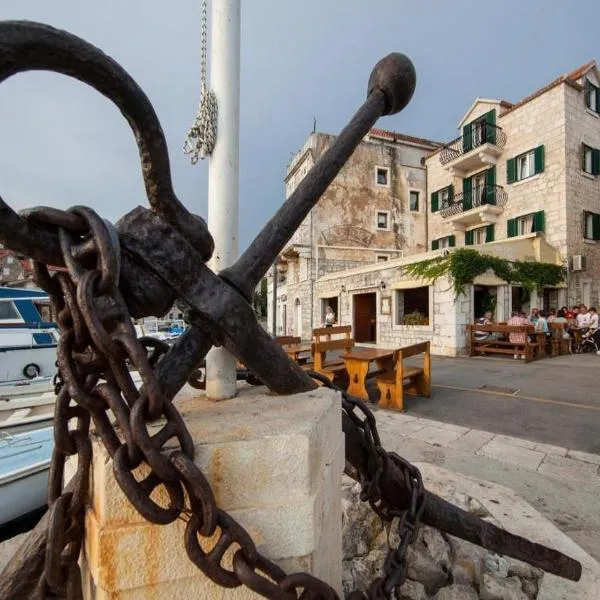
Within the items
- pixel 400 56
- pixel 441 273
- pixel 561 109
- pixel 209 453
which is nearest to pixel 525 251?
pixel 441 273

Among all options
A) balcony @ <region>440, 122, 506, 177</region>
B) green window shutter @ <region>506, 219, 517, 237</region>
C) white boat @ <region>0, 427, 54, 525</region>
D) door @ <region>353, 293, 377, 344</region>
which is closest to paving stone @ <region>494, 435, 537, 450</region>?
white boat @ <region>0, 427, 54, 525</region>

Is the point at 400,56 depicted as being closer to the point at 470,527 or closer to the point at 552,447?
the point at 470,527

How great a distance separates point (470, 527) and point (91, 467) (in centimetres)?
133

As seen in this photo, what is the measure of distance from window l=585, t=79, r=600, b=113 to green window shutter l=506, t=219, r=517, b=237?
5.90m

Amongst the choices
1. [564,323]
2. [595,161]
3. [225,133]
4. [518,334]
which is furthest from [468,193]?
[225,133]

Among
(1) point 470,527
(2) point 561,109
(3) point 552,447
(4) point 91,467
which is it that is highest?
(2) point 561,109

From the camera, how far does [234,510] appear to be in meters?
0.77

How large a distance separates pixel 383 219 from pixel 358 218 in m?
1.90

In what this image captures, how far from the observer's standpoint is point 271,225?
3.51 ft

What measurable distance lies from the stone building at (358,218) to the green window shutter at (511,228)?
664 centimetres

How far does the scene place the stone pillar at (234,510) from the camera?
71 cm

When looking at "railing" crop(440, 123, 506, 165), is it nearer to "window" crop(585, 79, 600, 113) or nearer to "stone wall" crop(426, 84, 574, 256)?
"stone wall" crop(426, 84, 574, 256)

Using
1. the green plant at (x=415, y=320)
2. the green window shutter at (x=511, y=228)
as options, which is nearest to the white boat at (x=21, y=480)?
the green plant at (x=415, y=320)

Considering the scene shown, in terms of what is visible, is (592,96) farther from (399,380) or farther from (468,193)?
(399,380)
